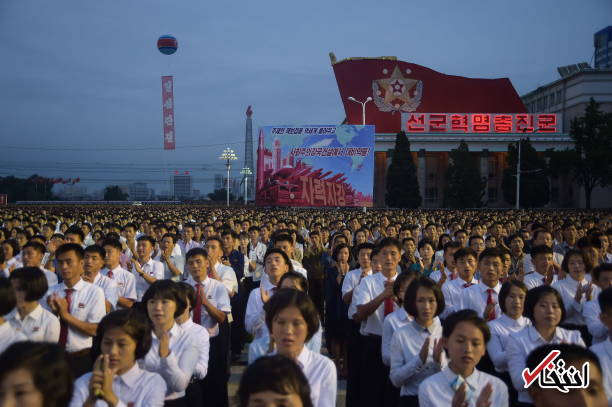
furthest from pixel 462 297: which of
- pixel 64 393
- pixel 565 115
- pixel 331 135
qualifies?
pixel 565 115

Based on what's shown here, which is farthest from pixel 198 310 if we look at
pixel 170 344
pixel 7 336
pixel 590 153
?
pixel 590 153

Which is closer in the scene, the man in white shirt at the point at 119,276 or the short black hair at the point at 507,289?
the short black hair at the point at 507,289

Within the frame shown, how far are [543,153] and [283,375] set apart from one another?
46.9 metres

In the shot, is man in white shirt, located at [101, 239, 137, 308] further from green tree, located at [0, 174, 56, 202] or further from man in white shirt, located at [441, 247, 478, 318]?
green tree, located at [0, 174, 56, 202]

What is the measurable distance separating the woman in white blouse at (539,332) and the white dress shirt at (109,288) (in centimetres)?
356

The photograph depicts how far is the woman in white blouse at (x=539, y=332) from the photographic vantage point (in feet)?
10.8

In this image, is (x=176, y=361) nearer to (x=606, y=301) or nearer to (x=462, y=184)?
(x=606, y=301)

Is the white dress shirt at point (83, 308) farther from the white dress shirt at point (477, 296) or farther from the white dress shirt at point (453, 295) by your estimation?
the white dress shirt at point (477, 296)

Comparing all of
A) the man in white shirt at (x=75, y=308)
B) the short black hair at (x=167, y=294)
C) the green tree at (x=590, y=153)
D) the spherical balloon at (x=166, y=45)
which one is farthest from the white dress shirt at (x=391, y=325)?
the spherical balloon at (x=166, y=45)

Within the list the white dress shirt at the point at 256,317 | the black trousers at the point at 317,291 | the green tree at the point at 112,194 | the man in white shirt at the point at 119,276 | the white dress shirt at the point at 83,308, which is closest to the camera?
the white dress shirt at the point at 83,308

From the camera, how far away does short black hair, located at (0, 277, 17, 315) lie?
3.17m

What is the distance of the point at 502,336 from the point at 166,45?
60.8 meters

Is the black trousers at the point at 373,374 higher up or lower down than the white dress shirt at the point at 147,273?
lower down

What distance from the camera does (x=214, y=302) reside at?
460cm
